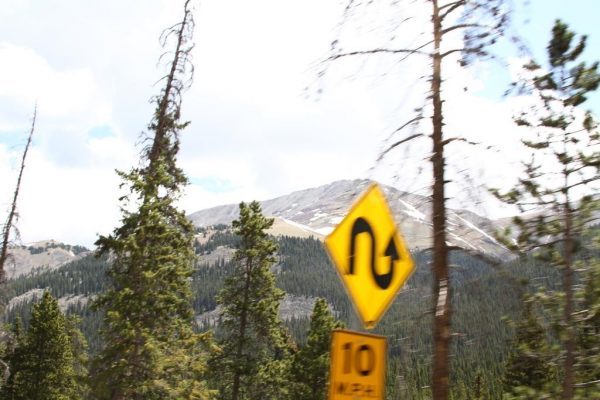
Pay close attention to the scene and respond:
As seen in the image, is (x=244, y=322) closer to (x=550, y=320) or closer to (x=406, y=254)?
(x=550, y=320)

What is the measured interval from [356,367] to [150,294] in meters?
15.0

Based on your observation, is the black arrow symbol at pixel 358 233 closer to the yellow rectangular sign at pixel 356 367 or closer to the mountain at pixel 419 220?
the mountain at pixel 419 220

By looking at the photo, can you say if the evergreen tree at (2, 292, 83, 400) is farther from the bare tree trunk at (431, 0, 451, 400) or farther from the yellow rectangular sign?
the yellow rectangular sign

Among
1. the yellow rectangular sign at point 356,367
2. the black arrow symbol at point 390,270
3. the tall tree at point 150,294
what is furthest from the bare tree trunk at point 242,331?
the yellow rectangular sign at point 356,367

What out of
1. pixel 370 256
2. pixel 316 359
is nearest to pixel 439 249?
pixel 370 256

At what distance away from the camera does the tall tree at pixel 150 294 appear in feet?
57.6

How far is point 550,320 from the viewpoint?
38.3 ft

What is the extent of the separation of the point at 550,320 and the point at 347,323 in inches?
344

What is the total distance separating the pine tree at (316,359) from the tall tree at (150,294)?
15.2 metres

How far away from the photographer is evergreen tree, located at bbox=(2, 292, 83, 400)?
3744cm

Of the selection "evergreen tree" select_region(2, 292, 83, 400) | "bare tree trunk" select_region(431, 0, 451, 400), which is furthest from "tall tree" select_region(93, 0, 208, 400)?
"evergreen tree" select_region(2, 292, 83, 400)

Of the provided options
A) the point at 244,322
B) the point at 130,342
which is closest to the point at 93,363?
the point at 130,342

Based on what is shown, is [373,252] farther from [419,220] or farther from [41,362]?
[41,362]

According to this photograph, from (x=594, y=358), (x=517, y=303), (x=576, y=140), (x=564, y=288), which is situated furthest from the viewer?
(x=576, y=140)
